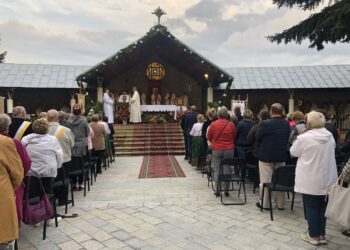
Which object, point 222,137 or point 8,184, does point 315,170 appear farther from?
point 8,184

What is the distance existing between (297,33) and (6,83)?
1553 cm

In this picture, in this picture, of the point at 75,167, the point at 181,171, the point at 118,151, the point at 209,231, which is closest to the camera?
the point at 209,231

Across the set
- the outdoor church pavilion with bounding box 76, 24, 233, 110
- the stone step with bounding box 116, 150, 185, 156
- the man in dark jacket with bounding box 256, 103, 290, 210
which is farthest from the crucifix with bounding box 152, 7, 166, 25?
the man in dark jacket with bounding box 256, 103, 290, 210

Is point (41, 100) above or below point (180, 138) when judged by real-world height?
above

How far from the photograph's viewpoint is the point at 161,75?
18.6 m

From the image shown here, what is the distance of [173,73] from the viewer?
18719mm

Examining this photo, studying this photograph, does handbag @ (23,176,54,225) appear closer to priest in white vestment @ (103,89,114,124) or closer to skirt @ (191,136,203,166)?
skirt @ (191,136,203,166)

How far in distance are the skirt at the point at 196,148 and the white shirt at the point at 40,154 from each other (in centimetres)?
506

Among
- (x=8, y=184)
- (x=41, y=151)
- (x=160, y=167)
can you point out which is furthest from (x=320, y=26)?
(x=8, y=184)

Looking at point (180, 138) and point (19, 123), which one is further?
point (180, 138)

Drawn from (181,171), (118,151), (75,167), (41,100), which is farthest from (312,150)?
(41,100)

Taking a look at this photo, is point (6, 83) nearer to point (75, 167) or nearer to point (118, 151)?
point (118, 151)

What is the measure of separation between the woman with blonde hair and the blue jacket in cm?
372

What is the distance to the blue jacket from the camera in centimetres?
523
